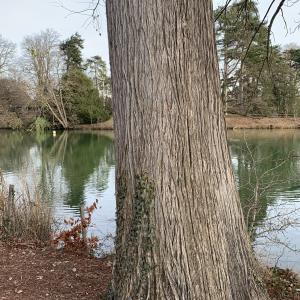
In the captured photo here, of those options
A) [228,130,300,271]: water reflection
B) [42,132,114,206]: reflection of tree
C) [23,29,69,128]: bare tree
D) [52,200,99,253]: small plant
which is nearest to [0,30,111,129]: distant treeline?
[23,29,69,128]: bare tree

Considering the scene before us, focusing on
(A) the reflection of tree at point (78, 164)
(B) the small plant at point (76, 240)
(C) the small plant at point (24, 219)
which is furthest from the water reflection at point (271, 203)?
(A) the reflection of tree at point (78, 164)

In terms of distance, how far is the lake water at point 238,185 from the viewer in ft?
21.7

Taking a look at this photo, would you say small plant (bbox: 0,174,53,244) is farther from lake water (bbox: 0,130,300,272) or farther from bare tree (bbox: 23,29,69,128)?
bare tree (bbox: 23,29,69,128)

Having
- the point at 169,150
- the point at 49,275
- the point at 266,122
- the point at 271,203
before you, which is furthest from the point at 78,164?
the point at 266,122

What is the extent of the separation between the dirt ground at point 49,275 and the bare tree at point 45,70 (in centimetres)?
3735

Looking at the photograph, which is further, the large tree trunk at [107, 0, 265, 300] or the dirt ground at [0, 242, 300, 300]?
the dirt ground at [0, 242, 300, 300]

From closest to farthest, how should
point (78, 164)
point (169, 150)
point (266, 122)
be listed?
point (169, 150)
point (78, 164)
point (266, 122)

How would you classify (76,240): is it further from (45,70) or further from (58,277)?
(45,70)

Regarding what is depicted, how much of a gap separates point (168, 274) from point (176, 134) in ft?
2.70

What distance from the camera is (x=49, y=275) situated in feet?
12.5

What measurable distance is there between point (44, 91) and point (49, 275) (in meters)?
40.2

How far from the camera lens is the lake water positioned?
21.7 feet

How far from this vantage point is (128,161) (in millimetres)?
2598

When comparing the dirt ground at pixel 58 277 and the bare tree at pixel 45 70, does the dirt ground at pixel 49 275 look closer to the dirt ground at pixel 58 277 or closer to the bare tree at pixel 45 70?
the dirt ground at pixel 58 277
